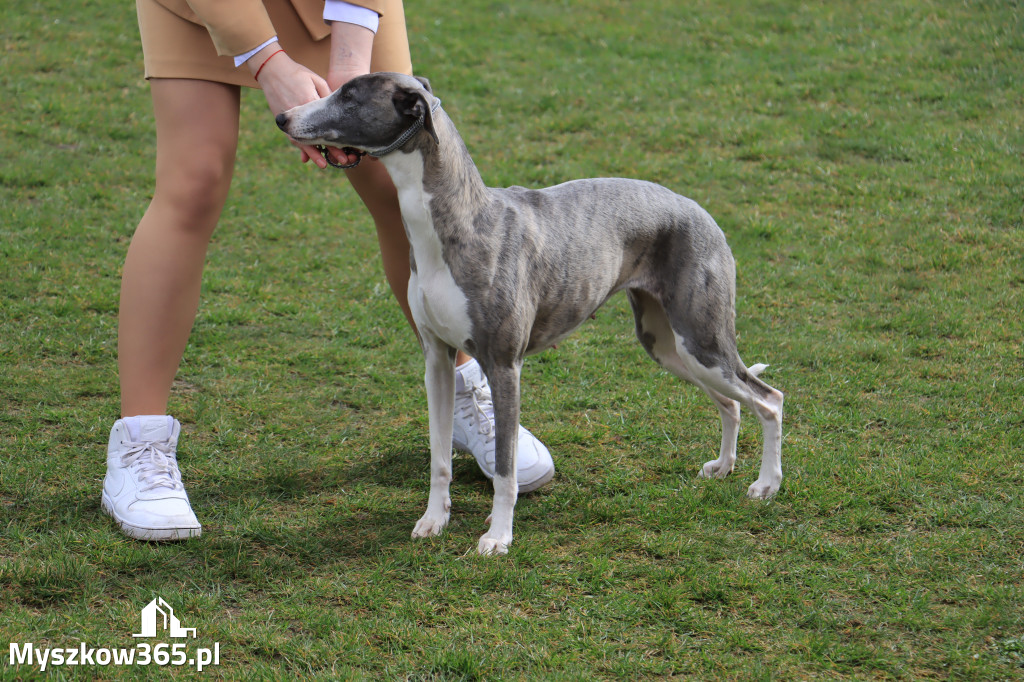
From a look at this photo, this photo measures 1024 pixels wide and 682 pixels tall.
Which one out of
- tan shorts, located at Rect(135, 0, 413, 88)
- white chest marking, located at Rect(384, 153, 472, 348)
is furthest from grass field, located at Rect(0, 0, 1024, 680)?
tan shorts, located at Rect(135, 0, 413, 88)

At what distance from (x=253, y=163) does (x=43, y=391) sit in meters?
3.77

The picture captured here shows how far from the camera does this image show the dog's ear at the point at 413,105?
3254 mm

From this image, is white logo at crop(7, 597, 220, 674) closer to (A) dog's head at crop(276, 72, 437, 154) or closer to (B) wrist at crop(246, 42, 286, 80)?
(A) dog's head at crop(276, 72, 437, 154)

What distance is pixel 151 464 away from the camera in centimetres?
377

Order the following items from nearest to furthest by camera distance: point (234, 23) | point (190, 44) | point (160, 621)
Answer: point (160, 621) → point (234, 23) → point (190, 44)

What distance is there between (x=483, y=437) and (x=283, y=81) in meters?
1.67

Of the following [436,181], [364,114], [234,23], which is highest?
[234,23]

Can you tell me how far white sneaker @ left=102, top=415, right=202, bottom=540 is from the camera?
364 cm

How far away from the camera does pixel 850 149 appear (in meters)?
8.21

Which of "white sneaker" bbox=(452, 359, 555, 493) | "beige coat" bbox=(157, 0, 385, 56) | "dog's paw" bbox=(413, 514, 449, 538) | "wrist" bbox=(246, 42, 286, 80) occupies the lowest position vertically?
"dog's paw" bbox=(413, 514, 449, 538)

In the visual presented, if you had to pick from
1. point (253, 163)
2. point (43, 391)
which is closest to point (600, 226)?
point (43, 391)

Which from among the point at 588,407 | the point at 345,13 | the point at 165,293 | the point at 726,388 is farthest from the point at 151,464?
the point at 726,388

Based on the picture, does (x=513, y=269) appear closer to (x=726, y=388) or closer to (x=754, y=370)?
(x=726, y=388)

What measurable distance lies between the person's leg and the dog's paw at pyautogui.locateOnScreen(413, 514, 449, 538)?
79cm
